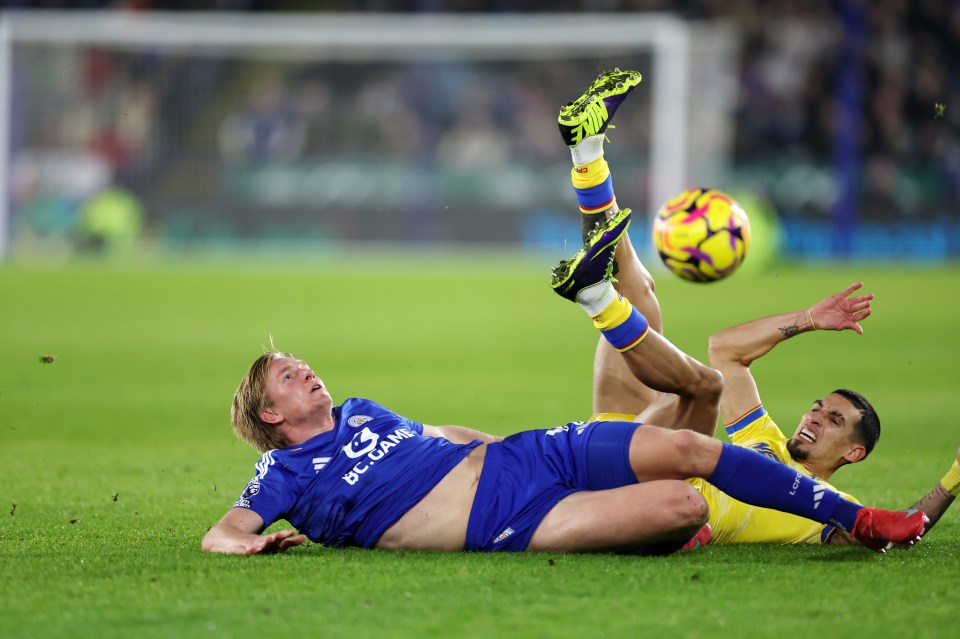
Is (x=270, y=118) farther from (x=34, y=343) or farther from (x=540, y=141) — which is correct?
(x=34, y=343)

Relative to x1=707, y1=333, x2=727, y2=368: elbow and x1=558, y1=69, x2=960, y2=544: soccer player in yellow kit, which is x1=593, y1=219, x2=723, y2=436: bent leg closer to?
x1=558, y1=69, x2=960, y2=544: soccer player in yellow kit

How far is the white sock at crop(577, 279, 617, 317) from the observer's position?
4.95 meters

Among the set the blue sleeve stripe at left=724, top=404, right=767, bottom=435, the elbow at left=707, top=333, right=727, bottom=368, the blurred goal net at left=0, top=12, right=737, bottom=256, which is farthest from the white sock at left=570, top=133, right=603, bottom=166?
the blurred goal net at left=0, top=12, right=737, bottom=256

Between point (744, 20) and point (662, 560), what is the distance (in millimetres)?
22699

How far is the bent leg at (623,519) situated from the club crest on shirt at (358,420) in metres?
0.82

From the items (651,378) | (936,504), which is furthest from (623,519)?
(936,504)

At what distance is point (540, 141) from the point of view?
23859 millimetres

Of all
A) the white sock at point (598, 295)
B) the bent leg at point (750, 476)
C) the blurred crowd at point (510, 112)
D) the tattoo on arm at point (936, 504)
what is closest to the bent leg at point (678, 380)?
the white sock at point (598, 295)

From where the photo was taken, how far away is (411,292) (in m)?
18.0

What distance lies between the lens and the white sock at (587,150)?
19.0 ft

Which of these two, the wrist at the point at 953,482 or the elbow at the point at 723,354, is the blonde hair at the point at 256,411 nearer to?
the elbow at the point at 723,354

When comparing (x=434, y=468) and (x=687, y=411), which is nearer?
(x=434, y=468)

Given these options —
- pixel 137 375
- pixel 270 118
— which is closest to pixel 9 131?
pixel 270 118

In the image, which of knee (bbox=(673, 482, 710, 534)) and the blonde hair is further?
the blonde hair
